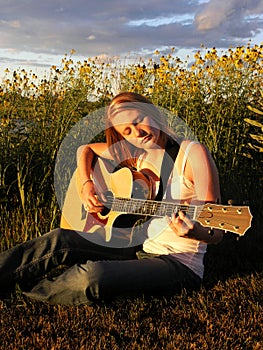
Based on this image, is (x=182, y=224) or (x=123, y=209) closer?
(x=182, y=224)

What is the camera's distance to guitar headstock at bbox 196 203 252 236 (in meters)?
2.67

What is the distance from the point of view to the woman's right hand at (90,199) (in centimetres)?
361

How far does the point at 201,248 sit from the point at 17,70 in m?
3.77

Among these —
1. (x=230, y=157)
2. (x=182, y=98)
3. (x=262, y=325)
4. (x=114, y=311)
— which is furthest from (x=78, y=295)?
(x=182, y=98)

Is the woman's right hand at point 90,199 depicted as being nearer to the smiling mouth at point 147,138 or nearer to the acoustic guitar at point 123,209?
the acoustic guitar at point 123,209

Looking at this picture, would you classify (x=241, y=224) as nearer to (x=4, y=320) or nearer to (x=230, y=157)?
(x=4, y=320)

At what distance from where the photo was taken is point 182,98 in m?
5.52

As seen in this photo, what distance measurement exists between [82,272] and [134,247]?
0.59 m

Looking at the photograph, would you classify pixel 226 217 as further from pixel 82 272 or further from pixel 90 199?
pixel 90 199

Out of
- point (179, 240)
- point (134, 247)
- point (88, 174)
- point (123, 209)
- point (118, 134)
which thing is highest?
point (118, 134)

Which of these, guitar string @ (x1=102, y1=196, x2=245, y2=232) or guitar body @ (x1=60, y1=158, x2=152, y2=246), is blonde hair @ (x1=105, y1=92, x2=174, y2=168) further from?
guitar string @ (x1=102, y1=196, x2=245, y2=232)

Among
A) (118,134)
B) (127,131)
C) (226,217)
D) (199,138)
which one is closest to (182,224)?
(226,217)

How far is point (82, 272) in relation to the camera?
10.0 feet

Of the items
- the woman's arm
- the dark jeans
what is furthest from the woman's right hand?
the dark jeans
